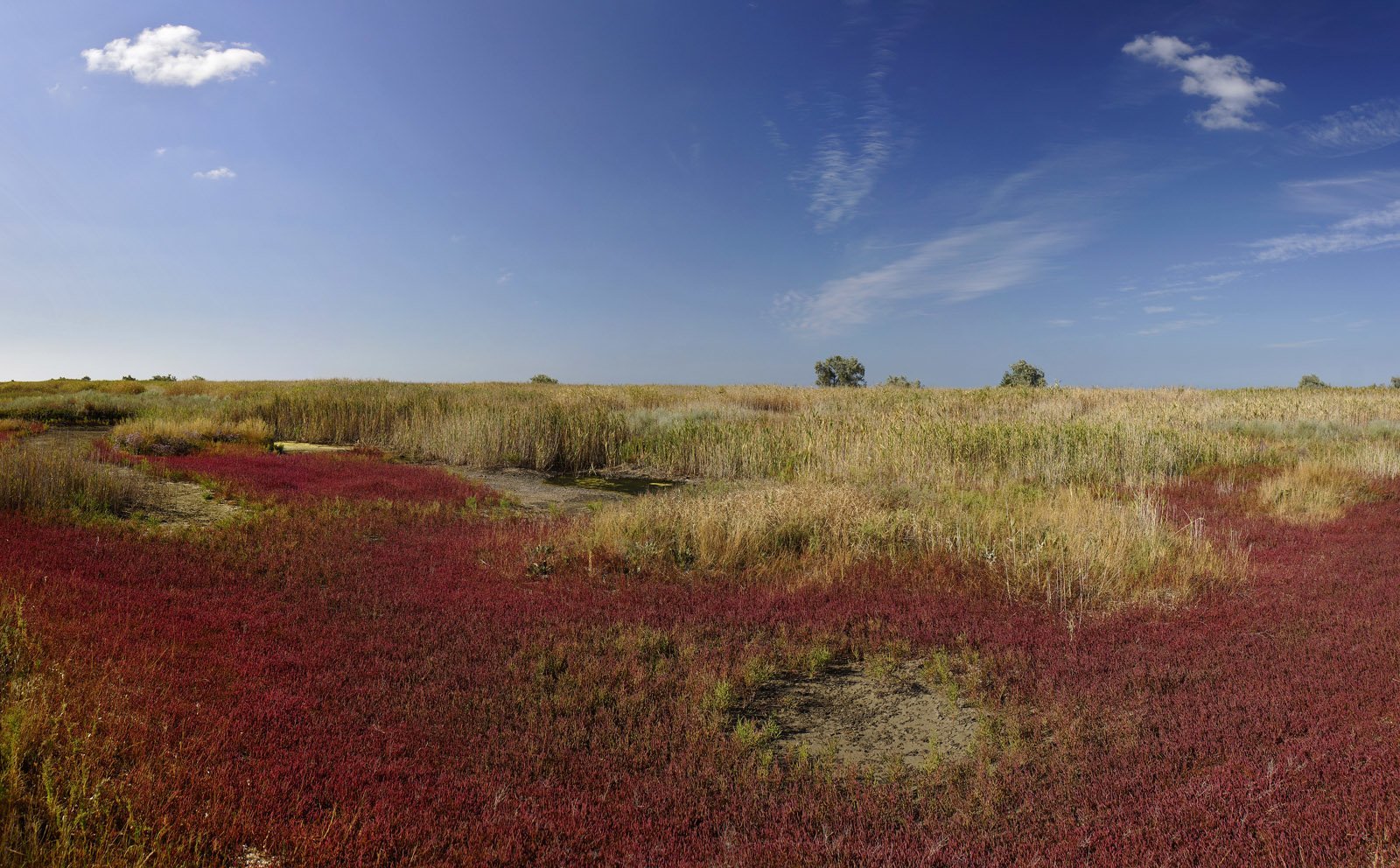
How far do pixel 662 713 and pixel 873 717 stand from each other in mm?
1564

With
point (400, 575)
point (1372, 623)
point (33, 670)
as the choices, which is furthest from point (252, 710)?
point (1372, 623)

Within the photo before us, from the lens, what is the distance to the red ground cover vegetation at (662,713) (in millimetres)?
3713

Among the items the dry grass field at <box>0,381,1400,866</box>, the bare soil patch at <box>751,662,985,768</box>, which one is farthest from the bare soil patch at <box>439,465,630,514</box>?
the bare soil patch at <box>751,662,985,768</box>

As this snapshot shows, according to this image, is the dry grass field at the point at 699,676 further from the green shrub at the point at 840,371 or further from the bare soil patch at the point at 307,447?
the green shrub at the point at 840,371

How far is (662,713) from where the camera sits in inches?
206

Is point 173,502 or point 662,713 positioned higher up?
point 173,502

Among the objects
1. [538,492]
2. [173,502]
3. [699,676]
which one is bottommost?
[699,676]

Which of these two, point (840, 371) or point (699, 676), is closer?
point (699, 676)

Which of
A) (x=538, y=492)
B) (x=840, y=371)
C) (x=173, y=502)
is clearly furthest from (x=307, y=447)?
(x=840, y=371)

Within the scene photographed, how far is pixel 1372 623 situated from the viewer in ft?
22.2

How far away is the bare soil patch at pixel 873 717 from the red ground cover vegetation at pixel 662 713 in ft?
0.85

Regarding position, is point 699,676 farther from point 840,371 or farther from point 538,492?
point 840,371

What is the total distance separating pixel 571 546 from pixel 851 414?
14.1 m

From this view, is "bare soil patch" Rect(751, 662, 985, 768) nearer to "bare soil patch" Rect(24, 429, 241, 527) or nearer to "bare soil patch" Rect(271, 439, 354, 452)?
"bare soil patch" Rect(24, 429, 241, 527)
